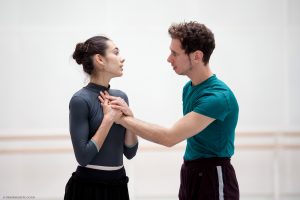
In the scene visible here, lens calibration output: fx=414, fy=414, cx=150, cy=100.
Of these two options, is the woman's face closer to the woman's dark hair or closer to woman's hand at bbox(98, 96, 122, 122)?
the woman's dark hair

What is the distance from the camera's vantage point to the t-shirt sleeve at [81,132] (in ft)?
6.28

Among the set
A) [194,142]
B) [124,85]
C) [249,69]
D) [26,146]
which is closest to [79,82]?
[124,85]

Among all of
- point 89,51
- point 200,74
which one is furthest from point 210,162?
point 89,51

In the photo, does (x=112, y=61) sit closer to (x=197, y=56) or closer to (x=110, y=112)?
(x=110, y=112)

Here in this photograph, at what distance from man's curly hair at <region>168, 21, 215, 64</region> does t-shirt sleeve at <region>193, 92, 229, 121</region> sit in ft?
0.80

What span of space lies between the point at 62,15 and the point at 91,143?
2.04m

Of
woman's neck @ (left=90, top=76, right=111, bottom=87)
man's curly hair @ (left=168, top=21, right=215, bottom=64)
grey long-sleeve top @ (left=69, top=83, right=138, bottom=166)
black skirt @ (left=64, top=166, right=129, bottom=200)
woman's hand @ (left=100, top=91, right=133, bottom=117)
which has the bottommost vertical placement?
black skirt @ (left=64, top=166, right=129, bottom=200)

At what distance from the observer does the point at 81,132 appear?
6.34 ft

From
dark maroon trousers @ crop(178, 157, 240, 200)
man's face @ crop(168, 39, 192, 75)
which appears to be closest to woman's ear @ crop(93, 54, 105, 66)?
man's face @ crop(168, 39, 192, 75)

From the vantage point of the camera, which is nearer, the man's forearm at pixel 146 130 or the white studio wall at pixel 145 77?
the man's forearm at pixel 146 130

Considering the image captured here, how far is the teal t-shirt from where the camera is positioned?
6.66 feet

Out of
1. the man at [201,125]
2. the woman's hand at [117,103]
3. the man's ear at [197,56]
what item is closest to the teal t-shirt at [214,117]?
the man at [201,125]

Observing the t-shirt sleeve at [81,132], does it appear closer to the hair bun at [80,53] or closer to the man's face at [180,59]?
the hair bun at [80,53]

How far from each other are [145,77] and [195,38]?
65.1 inches
